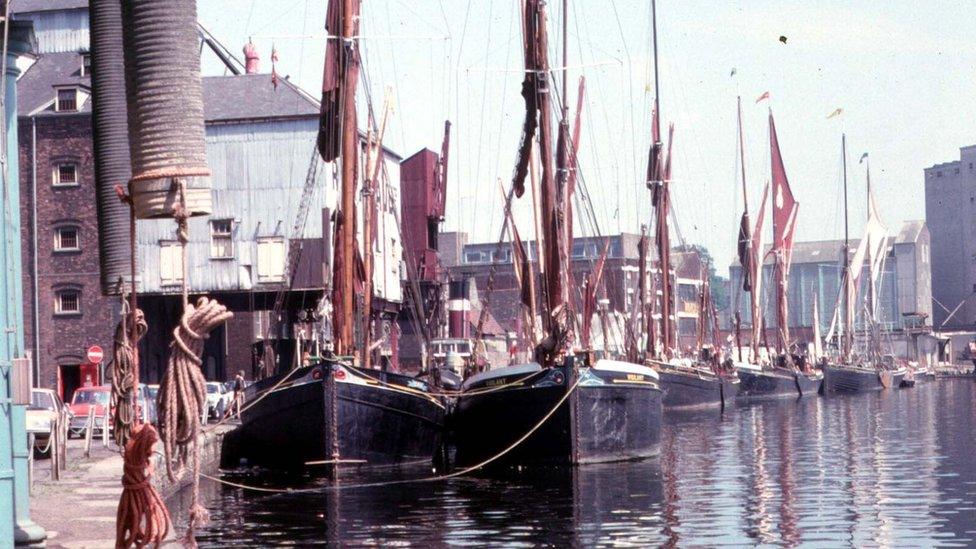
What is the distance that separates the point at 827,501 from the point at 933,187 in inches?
6179

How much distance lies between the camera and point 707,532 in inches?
810

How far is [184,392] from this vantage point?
11445mm

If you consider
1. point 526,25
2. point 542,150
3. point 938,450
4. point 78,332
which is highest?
point 526,25

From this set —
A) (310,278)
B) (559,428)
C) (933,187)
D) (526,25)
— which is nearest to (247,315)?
(310,278)

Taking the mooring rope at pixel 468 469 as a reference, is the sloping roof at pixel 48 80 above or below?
above

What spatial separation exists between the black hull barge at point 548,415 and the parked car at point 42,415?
364 inches

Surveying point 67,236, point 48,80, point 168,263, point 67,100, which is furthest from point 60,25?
point 168,263

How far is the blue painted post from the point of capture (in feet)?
43.0

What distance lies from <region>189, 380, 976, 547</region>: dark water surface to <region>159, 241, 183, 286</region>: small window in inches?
991

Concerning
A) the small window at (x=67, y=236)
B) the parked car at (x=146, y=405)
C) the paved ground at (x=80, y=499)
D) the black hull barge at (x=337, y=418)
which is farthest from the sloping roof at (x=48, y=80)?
the black hull barge at (x=337, y=418)

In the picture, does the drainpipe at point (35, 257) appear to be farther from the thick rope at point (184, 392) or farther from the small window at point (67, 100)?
the thick rope at point (184, 392)

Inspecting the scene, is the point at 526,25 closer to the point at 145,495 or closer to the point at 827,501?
the point at 827,501

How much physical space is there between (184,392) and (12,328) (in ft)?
9.62

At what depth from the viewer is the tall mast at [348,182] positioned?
33219 millimetres
